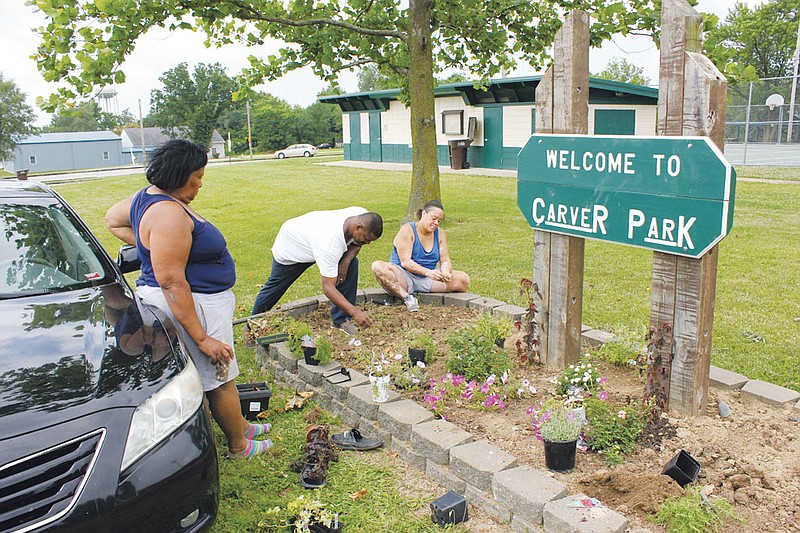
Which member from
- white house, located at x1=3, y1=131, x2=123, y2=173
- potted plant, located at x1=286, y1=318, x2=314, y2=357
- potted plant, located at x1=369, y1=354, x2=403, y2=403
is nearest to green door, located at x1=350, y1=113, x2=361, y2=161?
potted plant, located at x1=286, y1=318, x2=314, y2=357

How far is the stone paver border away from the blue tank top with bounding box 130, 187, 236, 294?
1130 millimetres

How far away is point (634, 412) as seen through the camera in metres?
3.59

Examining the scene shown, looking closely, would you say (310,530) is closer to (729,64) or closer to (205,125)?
(729,64)

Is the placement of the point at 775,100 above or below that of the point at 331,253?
above

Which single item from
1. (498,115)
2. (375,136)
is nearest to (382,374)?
(498,115)

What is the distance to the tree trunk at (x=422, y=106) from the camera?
10117 mm

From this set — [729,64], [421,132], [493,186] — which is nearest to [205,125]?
[493,186]

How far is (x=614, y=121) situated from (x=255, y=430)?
2169cm

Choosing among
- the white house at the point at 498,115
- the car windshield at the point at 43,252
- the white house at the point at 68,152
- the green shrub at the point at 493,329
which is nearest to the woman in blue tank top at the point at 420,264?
the green shrub at the point at 493,329

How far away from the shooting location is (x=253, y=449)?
383 centimetres

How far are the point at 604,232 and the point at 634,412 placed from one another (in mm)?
1063

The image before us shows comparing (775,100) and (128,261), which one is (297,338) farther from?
(775,100)

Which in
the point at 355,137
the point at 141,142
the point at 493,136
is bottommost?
the point at 493,136

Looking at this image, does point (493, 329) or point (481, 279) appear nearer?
point (493, 329)
